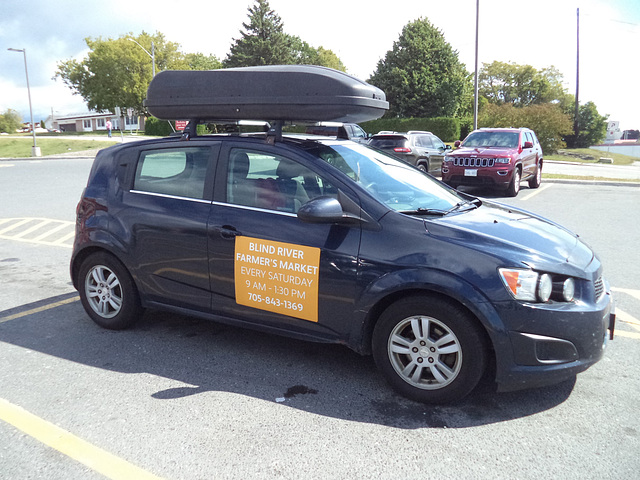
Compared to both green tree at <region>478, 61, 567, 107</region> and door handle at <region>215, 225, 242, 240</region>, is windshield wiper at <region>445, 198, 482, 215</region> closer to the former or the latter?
door handle at <region>215, 225, 242, 240</region>

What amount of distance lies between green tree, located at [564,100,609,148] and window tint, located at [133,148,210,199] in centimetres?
5051

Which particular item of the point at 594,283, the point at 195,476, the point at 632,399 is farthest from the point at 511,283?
the point at 195,476

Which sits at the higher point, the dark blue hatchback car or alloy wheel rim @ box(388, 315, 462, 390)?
the dark blue hatchback car

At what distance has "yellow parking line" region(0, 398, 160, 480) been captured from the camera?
2.65 meters

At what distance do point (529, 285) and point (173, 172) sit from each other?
2.77 meters

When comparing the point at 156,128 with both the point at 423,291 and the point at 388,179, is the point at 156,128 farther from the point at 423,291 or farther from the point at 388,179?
the point at 423,291

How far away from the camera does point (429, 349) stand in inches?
129

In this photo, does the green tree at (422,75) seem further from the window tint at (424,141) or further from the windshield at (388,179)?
the windshield at (388,179)

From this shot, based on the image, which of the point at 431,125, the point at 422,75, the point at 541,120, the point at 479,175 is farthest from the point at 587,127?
the point at 479,175

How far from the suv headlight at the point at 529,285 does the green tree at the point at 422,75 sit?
45627mm

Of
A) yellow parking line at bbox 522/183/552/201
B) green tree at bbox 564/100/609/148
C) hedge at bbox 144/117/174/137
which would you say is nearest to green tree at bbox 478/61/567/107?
green tree at bbox 564/100/609/148

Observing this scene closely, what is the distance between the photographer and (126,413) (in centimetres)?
322

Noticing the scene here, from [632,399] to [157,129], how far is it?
5167 centimetres

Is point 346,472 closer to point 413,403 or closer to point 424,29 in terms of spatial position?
point 413,403
